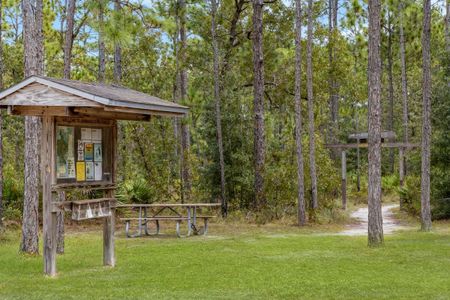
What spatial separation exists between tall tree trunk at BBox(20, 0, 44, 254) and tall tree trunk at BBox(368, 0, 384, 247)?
6.28 m

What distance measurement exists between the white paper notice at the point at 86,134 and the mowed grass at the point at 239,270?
1999 mm

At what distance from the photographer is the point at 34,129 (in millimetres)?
11117

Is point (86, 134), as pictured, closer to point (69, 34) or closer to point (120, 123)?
point (69, 34)

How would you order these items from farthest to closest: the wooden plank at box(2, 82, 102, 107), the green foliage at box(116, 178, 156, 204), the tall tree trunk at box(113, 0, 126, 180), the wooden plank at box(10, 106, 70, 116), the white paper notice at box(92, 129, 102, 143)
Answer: the tall tree trunk at box(113, 0, 126, 180)
the green foliage at box(116, 178, 156, 204)
the white paper notice at box(92, 129, 102, 143)
the wooden plank at box(10, 106, 70, 116)
the wooden plank at box(2, 82, 102, 107)

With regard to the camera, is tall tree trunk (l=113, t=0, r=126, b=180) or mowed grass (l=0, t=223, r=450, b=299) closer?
mowed grass (l=0, t=223, r=450, b=299)

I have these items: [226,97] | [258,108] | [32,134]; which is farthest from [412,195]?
[32,134]

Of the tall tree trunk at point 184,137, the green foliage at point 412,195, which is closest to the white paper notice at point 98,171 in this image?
the tall tree trunk at point 184,137

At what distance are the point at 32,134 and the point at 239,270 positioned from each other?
4549 mm

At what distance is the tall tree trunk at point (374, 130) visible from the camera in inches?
480

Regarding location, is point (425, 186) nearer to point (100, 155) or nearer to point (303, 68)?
point (100, 155)

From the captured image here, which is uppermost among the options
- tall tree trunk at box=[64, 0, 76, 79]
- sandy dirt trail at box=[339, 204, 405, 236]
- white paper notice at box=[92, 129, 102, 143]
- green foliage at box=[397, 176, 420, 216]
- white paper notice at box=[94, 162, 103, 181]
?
tall tree trunk at box=[64, 0, 76, 79]

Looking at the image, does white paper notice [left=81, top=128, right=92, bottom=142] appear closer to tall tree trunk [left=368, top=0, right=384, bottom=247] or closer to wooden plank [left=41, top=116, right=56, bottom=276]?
wooden plank [left=41, top=116, right=56, bottom=276]

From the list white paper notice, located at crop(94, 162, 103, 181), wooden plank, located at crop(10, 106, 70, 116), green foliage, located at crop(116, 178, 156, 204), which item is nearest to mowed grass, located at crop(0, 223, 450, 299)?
white paper notice, located at crop(94, 162, 103, 181)

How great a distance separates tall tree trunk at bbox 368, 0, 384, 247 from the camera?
12195 mm
